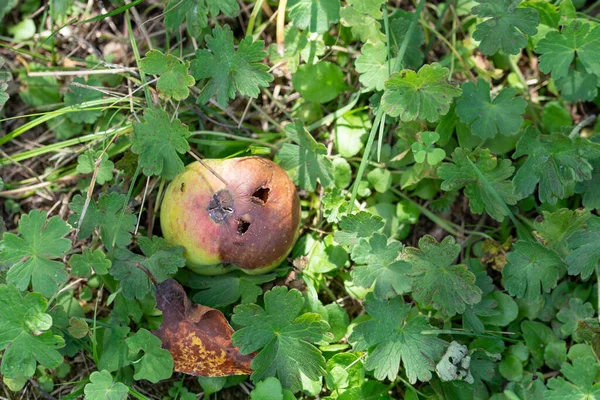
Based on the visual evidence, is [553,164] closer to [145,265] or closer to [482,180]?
[482,180]

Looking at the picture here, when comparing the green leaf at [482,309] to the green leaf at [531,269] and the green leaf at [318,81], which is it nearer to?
the green leaf at [531,269]

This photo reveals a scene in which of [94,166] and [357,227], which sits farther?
[94,166]

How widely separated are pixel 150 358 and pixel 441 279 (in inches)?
55.8

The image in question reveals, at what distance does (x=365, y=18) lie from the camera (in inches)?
120

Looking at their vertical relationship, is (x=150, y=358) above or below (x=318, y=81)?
below

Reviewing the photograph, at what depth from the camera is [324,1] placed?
303 centimetres

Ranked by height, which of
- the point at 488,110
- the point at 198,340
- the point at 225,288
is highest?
the point at 488,110

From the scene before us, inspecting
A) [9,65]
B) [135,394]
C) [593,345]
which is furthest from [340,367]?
[9,65]

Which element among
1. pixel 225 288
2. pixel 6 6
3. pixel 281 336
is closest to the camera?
pixel 281 336

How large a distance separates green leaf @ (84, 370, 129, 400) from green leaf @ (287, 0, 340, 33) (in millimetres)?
1893

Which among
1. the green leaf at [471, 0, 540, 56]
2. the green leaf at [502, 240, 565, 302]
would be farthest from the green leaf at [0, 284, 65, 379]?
the green leaf at [471, 0, 540, 56]

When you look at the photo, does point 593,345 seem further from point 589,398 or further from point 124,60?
point 124,60

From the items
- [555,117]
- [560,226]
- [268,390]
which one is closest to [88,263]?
[268,390]

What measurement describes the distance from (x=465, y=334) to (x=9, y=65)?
2865 mm
